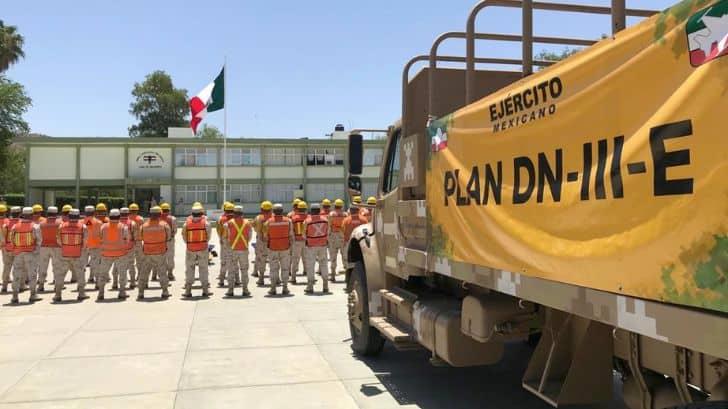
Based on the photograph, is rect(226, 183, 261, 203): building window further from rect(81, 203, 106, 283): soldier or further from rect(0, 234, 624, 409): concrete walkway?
rect(0, 234, 624, 409): concrete walkway

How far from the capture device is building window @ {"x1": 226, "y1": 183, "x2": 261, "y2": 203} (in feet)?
153

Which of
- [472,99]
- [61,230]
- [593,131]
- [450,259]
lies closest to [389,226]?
[450,259]

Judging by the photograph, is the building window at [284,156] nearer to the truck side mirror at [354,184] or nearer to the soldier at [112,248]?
the soldier at [112,248]

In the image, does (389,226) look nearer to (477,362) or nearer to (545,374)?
(477,362)

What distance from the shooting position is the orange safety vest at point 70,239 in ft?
38.0

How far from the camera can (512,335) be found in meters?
3.97

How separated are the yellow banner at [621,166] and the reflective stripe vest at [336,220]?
10.8 metres

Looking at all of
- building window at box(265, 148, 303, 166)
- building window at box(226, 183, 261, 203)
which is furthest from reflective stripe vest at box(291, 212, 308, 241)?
building window at box(265, 148, 303, 166)

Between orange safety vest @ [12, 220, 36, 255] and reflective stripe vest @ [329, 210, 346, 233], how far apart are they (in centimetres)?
654

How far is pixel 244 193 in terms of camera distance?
47.1m

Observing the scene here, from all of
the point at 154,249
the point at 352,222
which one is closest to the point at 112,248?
the point at 154,249

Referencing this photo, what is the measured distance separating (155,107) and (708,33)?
78.6 m

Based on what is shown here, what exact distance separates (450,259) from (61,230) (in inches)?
397

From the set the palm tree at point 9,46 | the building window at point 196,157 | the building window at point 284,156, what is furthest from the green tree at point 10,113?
the building window at point 284,156
